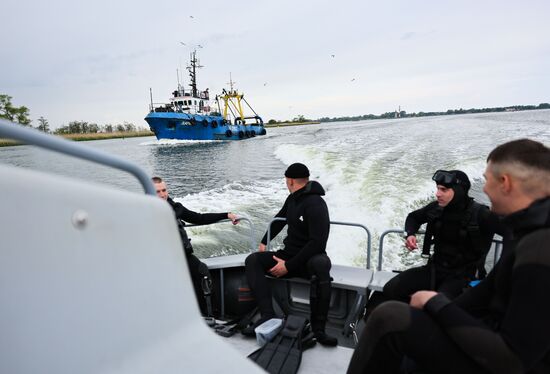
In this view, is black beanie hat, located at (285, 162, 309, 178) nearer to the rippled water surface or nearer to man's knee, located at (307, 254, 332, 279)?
man's knee, located at (307, 254, 332, 279)

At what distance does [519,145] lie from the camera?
1.34 m

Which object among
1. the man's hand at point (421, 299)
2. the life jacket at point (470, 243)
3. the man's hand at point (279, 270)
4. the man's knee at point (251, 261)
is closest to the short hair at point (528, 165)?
the man's hand at point (421, 299)

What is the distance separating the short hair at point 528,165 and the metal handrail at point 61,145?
1323 millimetres

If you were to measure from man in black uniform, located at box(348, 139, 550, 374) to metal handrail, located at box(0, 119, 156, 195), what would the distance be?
44.3 inches

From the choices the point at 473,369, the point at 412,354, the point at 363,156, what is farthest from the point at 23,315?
the point at 363,156

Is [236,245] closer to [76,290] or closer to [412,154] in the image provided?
[76,290]

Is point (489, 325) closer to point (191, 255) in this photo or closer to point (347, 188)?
point (191, 255)

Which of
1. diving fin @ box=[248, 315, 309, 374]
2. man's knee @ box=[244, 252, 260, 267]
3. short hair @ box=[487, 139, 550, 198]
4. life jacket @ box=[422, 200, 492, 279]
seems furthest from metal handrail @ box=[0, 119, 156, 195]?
life jacket @ box=[422, 200, 492, 279]

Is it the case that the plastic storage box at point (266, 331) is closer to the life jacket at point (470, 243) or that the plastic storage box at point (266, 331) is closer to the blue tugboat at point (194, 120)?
the life jacket at point (470, 243)

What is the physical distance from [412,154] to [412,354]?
49.6 ft

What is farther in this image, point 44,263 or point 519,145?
point 519,145

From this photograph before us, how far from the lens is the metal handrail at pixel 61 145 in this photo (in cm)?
81

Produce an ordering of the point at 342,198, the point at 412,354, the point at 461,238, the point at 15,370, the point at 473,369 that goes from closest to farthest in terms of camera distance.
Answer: the point at 15,370, the point at 473,369, the point at 412,354, the point at 461,238, the point at 342,198

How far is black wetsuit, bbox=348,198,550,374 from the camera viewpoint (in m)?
1.12
